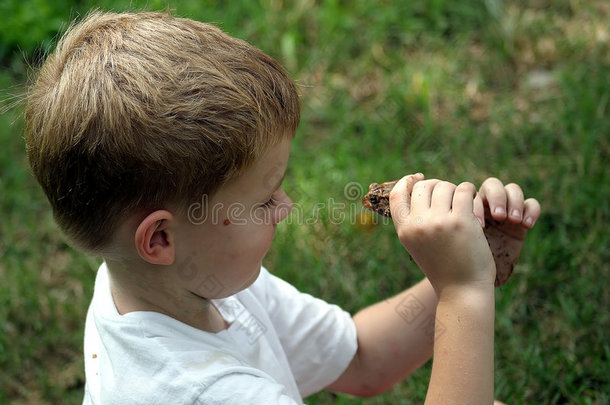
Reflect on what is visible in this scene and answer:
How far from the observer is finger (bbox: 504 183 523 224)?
5.22ft

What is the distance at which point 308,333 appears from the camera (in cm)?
183

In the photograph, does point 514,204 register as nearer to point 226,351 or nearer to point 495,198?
point 495,198

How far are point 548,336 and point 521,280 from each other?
0.74 feet

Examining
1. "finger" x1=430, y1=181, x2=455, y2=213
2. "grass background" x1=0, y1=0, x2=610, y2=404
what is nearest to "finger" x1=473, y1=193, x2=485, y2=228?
"finger" x1=430, y1=181, x2=455, y2=213

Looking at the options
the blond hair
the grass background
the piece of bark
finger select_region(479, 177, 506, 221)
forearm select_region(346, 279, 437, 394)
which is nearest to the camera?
the blond hair

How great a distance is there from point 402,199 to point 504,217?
0.27 meters

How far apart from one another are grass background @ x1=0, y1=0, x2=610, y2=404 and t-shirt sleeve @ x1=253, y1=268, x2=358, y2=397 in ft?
1.46

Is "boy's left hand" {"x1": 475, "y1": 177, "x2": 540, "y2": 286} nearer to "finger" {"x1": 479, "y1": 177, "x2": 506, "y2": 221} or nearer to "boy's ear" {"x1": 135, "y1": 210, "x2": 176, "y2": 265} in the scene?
"finger" {"x1": 479, "y1": 177, "x2": 506, "y2": 221}

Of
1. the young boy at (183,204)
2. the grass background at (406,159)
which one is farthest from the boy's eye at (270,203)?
the grass background at (406,159)

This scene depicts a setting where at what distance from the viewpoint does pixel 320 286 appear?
2609 millimetres

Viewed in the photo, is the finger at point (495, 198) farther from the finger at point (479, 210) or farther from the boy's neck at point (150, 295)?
the boy's neck at point (150, 295)

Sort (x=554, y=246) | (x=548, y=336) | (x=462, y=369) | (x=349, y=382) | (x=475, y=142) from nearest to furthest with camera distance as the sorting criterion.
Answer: (x=462, y=369) < (x=349, y=382) < (x=548, y=336) < (x=554, y=246) < (x=475, y=142)

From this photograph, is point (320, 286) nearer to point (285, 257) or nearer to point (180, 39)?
point (285, 257)

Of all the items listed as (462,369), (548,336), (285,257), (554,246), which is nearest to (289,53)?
(285,257)
